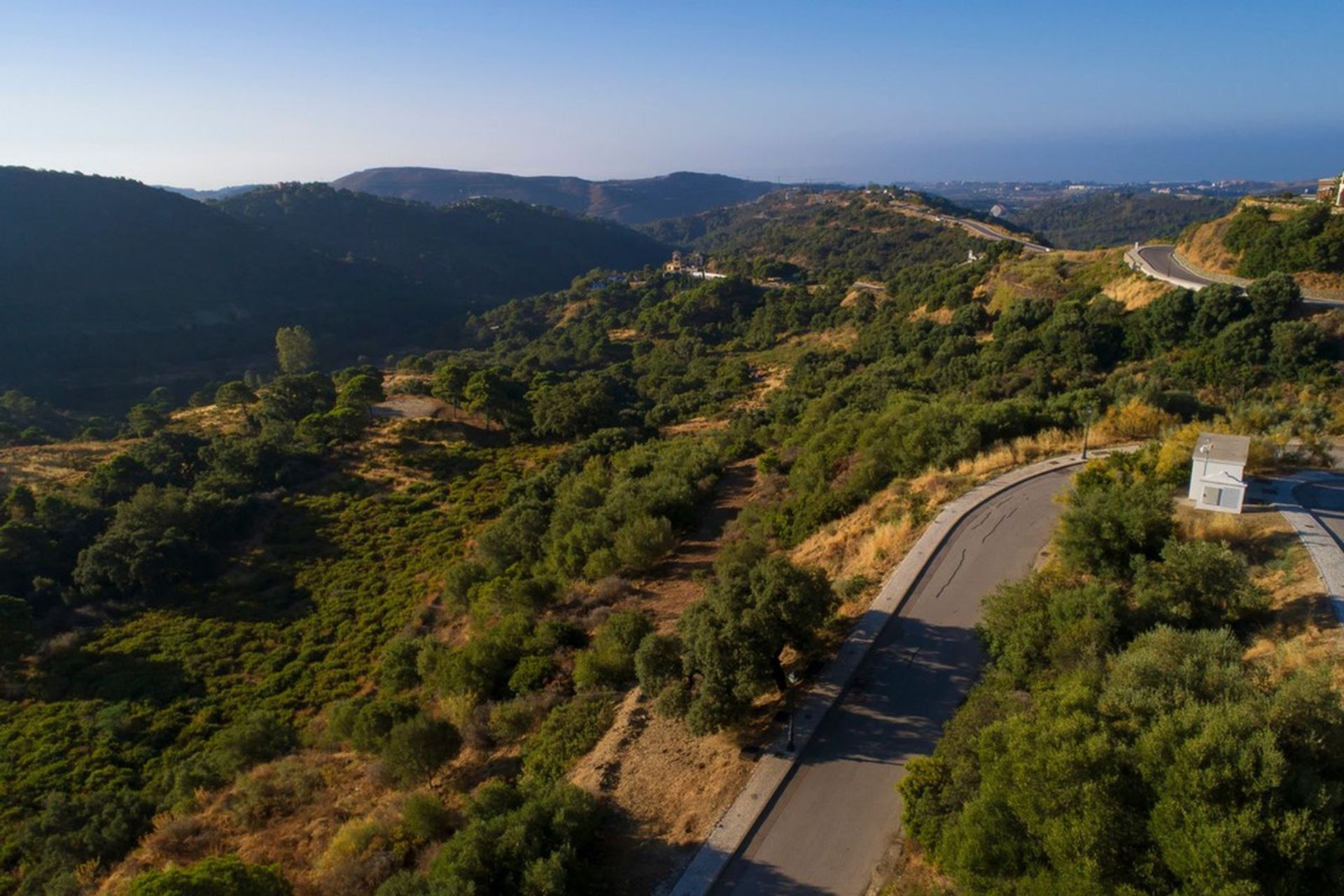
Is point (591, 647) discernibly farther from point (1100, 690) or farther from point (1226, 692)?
point (1226, 692)

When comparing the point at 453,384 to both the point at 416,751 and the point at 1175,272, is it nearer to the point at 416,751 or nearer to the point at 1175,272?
the point at 416,751

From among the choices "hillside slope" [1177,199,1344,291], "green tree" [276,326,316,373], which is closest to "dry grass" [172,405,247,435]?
"green tree" [276,326,316,373]

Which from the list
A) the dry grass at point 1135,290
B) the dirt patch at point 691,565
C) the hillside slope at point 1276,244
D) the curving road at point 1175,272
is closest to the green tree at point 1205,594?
the dirt patch at point 691,565

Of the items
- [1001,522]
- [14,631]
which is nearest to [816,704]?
[1001,522]

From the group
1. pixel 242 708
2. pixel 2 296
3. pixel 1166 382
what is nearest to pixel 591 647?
pixel 242 708

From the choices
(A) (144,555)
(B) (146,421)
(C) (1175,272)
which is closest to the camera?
(A) (144,555)

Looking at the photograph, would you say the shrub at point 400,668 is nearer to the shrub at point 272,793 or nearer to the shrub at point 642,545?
the shrub at point 272,793

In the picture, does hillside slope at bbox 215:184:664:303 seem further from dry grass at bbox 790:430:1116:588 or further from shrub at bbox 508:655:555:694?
shrub at bbox 508:655:555:694
